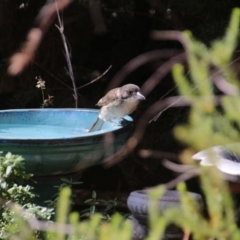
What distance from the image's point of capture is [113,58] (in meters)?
6.32

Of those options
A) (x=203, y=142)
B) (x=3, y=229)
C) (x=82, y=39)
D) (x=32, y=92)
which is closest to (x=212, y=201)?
(x=203, y=142)

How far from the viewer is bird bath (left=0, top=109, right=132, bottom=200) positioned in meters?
2.87

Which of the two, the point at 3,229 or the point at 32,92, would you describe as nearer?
the point at 3,229

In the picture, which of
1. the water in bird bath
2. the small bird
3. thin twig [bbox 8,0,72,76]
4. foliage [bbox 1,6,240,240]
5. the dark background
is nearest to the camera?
foliage [bbox 1,6,240,240]

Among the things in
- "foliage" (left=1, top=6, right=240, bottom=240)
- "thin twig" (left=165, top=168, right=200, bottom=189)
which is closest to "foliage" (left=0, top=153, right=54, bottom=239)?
"thin twig" (left=165, top=168, right=200, bottom=189)

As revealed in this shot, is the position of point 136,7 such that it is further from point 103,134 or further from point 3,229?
point 3,229

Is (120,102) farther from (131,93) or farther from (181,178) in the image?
(181,178)

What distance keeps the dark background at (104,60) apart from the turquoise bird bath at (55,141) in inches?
69.2

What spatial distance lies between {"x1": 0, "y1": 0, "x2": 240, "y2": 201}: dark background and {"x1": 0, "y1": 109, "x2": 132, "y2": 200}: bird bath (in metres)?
1.73

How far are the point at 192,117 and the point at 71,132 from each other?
90.3 inches

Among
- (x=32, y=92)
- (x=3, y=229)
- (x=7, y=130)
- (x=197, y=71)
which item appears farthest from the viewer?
(x=32, y=92)

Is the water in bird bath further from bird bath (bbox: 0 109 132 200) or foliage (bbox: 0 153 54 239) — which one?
foliage (bbox: 0 153 54 239)

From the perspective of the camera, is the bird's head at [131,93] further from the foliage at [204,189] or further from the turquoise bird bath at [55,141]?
the foliage at [204,189]


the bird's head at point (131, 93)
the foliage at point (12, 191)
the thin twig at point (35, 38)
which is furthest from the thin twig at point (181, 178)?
the bird's head at point (131, 93)
